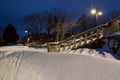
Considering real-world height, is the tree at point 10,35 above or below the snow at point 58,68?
above

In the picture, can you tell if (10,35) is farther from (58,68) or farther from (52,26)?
(58,68)

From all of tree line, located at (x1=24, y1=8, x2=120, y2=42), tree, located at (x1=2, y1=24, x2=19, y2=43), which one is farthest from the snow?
tree, located at (x1=2, y1=24, x2=19, y2=43)

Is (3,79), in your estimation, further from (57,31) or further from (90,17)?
(90,17)

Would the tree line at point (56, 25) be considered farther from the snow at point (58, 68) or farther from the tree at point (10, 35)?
the snow at point (58, 68)

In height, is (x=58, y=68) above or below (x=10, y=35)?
below

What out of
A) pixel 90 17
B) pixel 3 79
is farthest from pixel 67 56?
pixel 90 17

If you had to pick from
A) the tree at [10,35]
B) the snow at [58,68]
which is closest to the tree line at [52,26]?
the tree at [10,35]

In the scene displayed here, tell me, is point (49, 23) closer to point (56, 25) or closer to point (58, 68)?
point (56, 25)

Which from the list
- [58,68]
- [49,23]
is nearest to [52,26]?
[49,23]

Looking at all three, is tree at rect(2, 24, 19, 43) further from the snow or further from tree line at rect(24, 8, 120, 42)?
the snow

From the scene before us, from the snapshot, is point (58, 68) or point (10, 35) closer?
point (58, 68)

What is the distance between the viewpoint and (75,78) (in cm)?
612

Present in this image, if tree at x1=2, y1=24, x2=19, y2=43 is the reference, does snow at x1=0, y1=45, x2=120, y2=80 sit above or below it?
below

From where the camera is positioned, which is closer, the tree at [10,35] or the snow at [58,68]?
the snow at [58,68]
